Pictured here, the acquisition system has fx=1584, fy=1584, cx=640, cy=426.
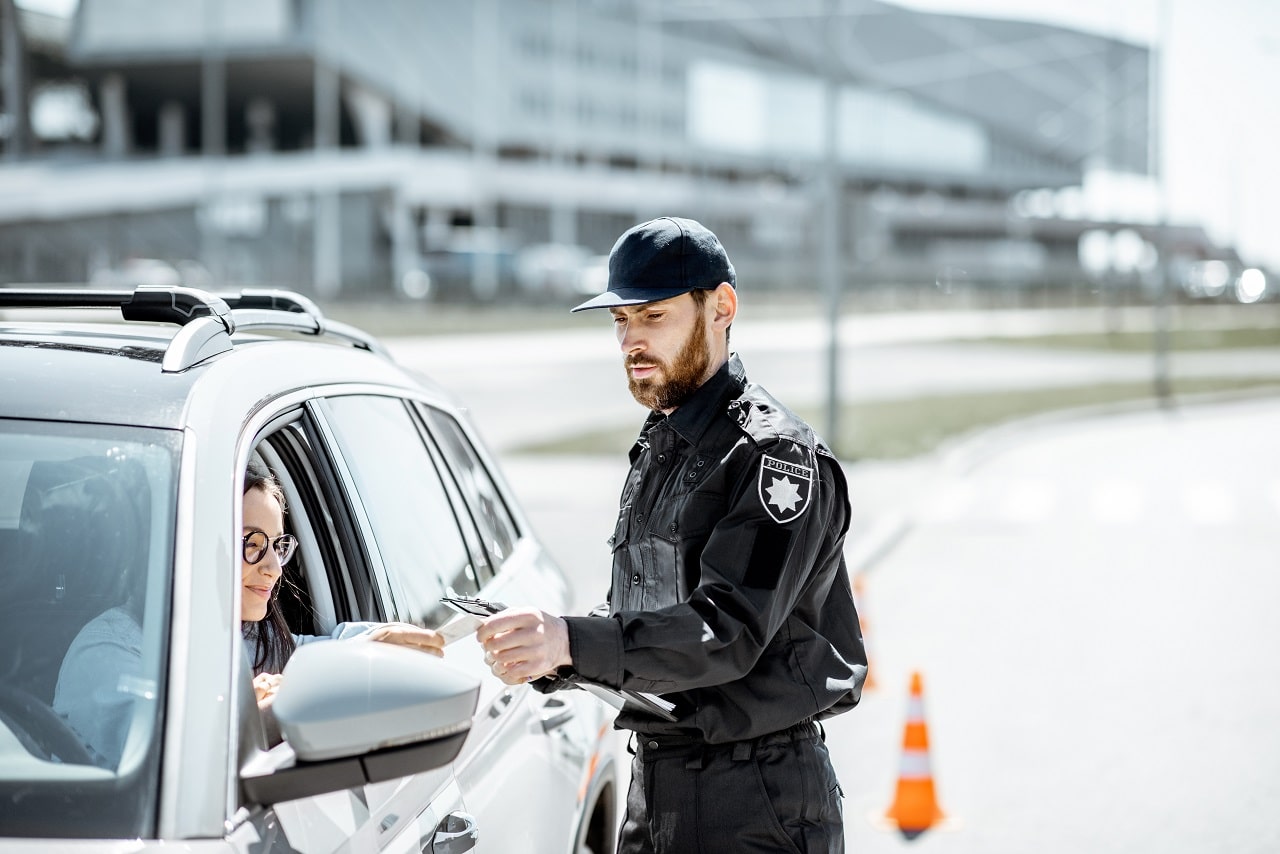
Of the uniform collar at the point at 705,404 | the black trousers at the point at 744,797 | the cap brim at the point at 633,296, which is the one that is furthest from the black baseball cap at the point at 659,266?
the black trousers at the point at 744,797

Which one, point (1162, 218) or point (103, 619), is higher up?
point (1162, 218)

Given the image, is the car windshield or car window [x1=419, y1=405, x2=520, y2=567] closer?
the car windshield

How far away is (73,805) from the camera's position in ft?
6.66

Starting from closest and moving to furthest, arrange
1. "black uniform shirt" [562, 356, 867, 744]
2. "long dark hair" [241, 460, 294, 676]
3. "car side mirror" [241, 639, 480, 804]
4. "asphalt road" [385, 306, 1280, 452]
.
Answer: "car side mirror" [241, 639, 480, 804]
"black uniform shirt" [562, 356, 867, 744]
"long dark hair" [241, 460, 294, 676]
"asphalt road" [385, 306, 1280, 452]

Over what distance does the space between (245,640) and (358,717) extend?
1042mm

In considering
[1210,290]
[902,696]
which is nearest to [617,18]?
[1210,290]

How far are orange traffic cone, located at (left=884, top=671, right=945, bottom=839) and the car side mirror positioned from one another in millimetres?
4227

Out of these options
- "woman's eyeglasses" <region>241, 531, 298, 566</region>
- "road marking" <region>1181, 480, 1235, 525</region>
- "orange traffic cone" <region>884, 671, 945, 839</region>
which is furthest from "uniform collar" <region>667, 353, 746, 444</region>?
"road marking" <region>1181, 480, 1235, 525</region>

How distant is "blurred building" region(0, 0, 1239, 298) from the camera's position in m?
62.3

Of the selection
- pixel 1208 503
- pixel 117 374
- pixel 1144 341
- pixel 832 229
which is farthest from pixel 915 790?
pixel 1144 341

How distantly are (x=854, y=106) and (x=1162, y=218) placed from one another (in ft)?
249

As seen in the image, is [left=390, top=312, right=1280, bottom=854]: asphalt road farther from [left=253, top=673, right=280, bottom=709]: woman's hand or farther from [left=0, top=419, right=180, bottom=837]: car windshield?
[left=0, top=419, right=180, bottom=837]: car windshield

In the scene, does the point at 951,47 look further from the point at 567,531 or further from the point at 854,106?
the point at 567,531

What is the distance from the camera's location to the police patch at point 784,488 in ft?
8.54
